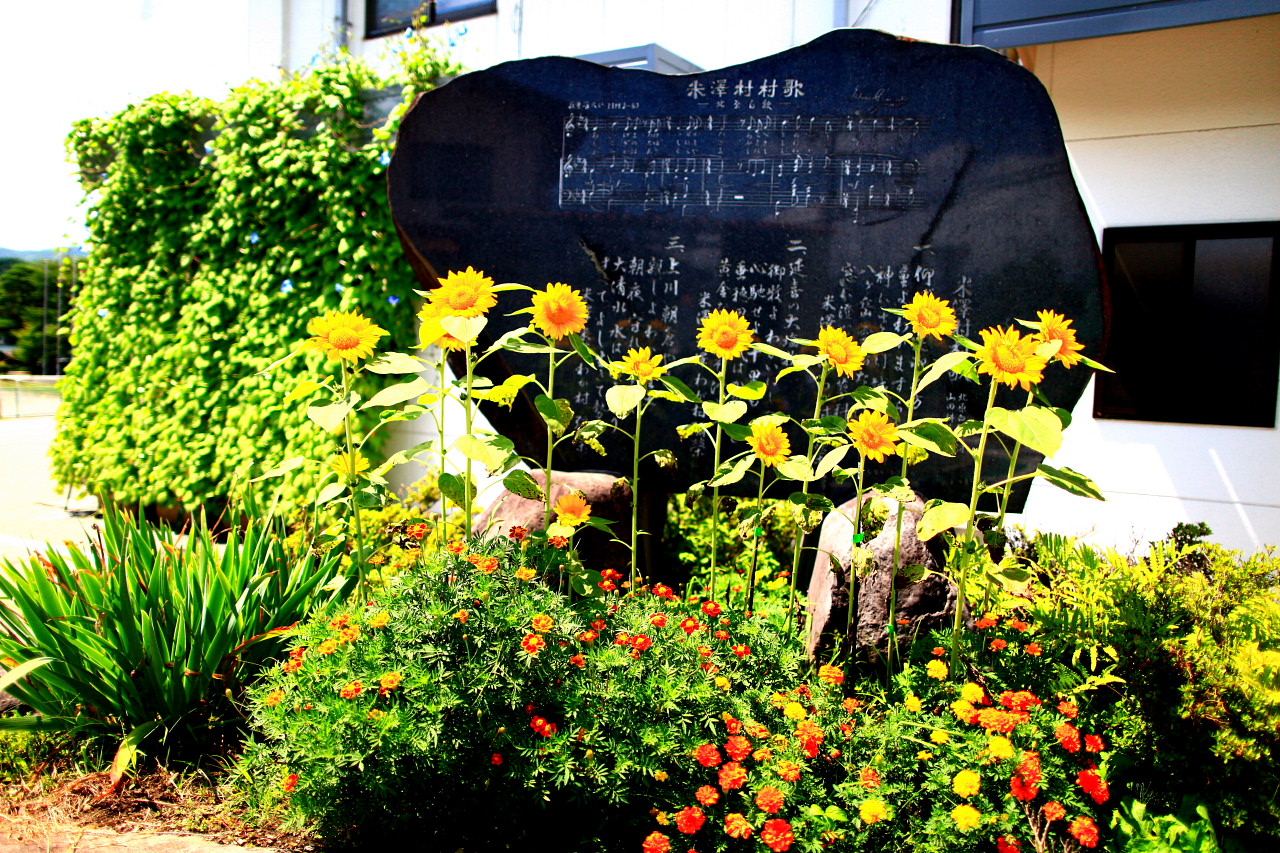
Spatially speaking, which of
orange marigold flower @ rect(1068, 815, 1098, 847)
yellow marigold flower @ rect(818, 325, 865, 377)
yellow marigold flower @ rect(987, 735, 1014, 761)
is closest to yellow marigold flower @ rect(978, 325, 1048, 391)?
yellow marigold flower @ rect(818, 325, 865, 377)

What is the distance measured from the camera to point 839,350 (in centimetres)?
255

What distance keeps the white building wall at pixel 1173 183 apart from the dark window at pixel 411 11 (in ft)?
13.7

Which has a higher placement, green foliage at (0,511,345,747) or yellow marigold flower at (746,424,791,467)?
yellow marigold flower at (746,424,791,467)

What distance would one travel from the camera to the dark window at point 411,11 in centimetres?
679

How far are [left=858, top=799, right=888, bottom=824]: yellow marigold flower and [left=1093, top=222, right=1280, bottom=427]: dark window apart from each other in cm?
349

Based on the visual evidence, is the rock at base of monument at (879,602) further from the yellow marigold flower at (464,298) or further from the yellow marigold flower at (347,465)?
the yellow marigold flower at (347,465)

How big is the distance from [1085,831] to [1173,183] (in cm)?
378

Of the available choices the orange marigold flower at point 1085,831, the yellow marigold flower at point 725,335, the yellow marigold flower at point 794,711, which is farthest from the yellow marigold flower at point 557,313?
the orange marigold flower at point 1085,831

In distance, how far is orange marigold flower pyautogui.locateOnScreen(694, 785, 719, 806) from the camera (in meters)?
1.81

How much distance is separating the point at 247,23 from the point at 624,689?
7.28m

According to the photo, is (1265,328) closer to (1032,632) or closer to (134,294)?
(1032,632)

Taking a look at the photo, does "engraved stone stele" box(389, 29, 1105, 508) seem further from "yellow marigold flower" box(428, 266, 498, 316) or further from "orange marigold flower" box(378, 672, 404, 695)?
"orange marigold flower" box(378, 672, 404, 695)

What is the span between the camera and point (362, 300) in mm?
5461

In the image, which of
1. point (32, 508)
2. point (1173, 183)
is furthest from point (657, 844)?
point (32, 508)
